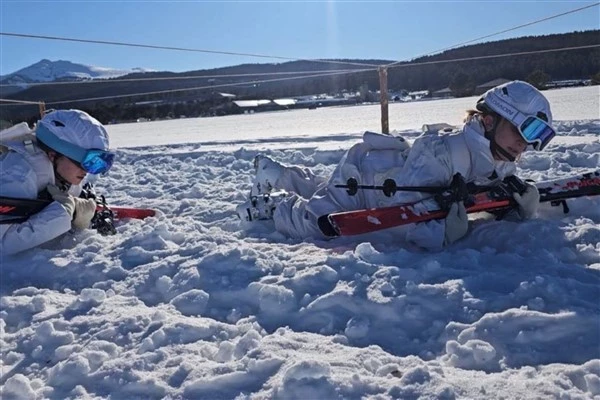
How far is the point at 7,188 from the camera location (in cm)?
365

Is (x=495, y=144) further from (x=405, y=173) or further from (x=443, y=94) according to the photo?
(x=443, y=94)

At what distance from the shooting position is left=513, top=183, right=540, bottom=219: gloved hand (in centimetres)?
342

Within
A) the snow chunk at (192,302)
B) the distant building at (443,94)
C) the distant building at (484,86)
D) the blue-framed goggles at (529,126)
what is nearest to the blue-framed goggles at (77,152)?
→ the snow chunk at (192,302)

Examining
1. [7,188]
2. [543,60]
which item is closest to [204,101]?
[543,60]

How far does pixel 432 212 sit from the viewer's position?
3283mm

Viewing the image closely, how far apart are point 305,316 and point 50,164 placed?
94.8 inches

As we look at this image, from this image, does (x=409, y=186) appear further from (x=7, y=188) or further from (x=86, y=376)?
(x=7, y=188)

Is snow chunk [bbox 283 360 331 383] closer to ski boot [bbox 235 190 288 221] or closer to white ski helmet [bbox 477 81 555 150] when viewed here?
white ski helmet [bbox 477 81 555 150]

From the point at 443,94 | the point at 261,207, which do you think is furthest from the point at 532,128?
the point at 443,94

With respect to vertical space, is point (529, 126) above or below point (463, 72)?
below

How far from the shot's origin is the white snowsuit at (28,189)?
11.5 feet

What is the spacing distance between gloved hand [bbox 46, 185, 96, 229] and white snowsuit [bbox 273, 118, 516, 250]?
133 cm

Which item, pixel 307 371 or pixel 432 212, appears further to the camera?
pixel 432 212

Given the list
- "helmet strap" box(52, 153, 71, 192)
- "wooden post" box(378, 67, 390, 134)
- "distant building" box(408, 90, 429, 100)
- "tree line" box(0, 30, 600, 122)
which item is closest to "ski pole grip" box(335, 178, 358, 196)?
"helmet strap" box(52, 153, 71, 192)
